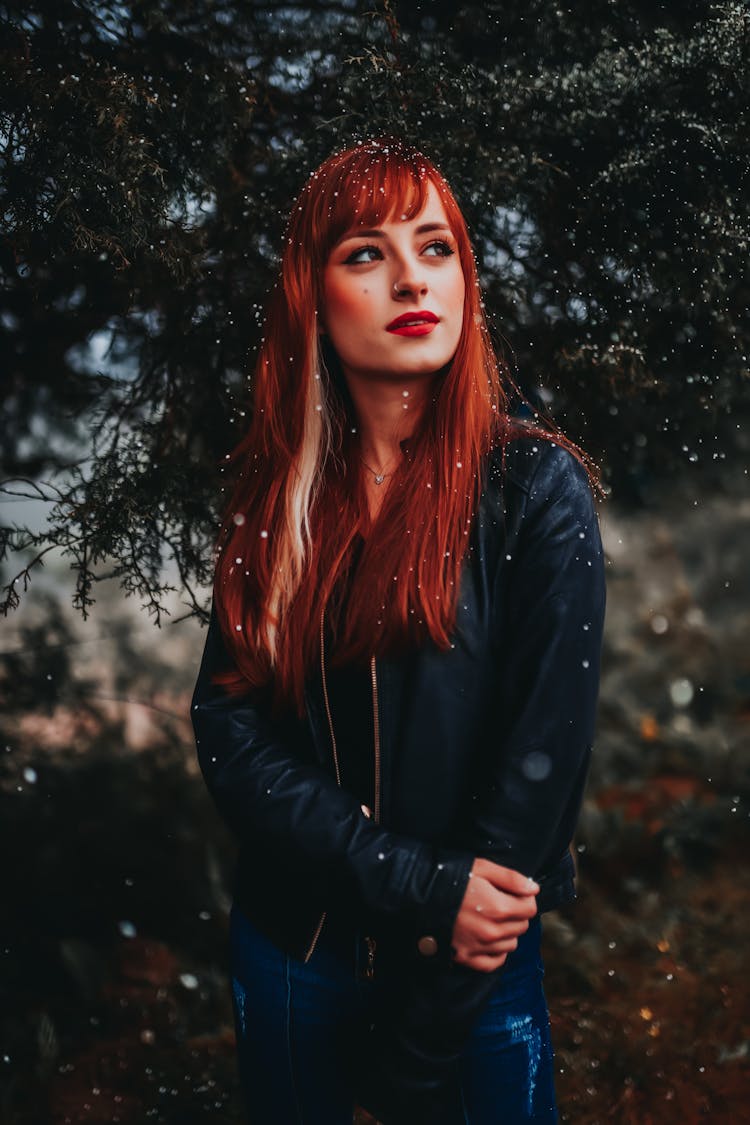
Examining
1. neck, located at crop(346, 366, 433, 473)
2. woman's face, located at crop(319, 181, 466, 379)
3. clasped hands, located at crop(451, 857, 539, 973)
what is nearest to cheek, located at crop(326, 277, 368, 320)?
woman's face, located at crop(319, 181, 466, 379)

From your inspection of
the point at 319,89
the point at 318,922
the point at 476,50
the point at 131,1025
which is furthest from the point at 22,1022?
the point at 476,50

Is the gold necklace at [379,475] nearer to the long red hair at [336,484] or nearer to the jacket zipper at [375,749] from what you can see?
the long red hair at [336,484]

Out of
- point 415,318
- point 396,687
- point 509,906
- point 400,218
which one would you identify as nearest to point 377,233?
point 400,218

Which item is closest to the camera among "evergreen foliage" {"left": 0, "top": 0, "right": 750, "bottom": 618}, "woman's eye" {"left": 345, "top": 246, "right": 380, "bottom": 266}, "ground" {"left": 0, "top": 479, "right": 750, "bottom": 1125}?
"woman's eye" {"left": 345, "top": 246, "right": 380, "bottom": 266}

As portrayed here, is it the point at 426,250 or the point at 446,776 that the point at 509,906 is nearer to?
the point at 446,776

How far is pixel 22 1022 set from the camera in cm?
355

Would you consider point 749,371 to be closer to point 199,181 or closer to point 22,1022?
point 199,181

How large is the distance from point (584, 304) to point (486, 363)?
0.90 metres

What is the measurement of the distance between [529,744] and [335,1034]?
2.12 ft

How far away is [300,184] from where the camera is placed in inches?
96.5

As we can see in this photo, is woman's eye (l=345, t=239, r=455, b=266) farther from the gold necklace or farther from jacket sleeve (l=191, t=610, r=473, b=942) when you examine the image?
jacket sleeve (l=191, t=610, r=473, b=942)

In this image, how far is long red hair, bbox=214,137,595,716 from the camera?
5.00 feet

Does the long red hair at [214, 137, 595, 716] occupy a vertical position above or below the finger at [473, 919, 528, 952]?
above

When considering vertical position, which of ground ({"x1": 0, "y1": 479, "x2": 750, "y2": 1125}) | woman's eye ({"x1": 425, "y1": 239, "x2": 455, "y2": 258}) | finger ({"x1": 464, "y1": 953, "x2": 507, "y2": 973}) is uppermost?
woman's eye ({"x1": 425, "y1": 239, "x2": 455, "y2": 258})
